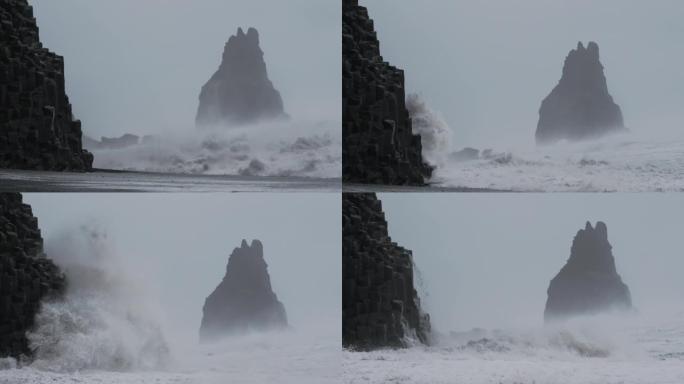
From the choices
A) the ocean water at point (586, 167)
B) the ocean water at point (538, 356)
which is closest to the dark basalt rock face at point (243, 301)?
the ocean water at point (538, 356)

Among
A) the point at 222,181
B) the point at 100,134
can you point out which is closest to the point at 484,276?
the point at 222,181

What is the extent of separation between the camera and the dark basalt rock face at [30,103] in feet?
26.1

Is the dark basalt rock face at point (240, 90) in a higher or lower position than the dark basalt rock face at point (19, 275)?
higher

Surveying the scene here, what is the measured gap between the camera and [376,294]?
8.52 meters

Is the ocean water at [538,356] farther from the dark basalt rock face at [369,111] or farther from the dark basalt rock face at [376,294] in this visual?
the dark basalt rock face at [369,111]

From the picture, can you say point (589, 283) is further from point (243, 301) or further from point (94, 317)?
point (94, 317)

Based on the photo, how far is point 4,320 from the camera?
7855 millimetres

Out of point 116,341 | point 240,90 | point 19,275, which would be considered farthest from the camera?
point 240,90

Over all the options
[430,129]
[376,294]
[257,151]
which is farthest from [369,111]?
[376,294]

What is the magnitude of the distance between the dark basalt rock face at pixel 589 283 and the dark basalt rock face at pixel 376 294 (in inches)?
37.3

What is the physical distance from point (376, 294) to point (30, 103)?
8.82ft

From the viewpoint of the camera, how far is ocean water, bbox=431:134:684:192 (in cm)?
849

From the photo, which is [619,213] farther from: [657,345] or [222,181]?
[222,181]

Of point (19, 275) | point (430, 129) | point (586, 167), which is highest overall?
point (430, 129)
